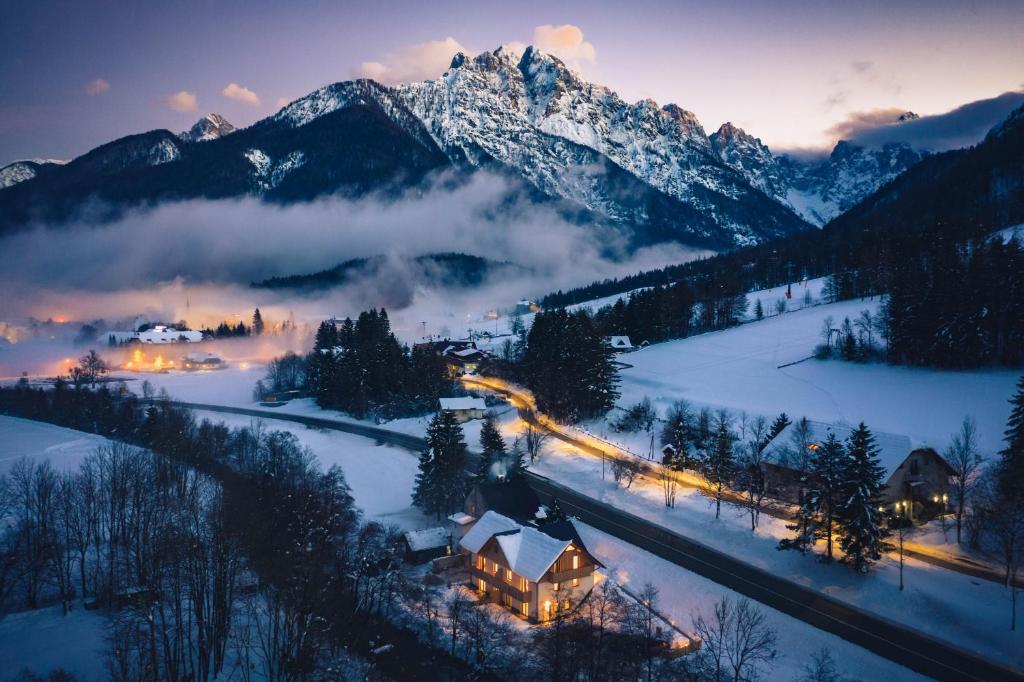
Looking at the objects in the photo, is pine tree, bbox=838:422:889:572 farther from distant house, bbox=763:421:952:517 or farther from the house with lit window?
the house with lit window

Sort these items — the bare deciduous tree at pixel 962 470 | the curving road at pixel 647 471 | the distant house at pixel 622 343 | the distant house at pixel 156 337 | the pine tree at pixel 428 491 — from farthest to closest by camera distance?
1. the distant house at pixel 156 337
2. the distant house at pixel 622 343
3. the pine tree at pixel 428 491
4. the bare deciduous tree at pixel 962 470
5. the curving road at pixel 647 471

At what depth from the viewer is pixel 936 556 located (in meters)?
38.7

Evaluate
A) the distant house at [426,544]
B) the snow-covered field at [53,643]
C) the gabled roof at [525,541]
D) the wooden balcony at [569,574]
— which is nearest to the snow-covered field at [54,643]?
the snow-covered field at [53,643]

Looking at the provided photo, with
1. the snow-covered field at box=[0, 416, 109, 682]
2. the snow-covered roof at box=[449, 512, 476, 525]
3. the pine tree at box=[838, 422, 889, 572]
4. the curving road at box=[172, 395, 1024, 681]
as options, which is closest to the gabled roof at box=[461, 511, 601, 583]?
the snow-covered roof at box=[449, 512, 476, 525]

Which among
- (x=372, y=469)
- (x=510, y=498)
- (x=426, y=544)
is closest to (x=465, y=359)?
(x=372, y=469)

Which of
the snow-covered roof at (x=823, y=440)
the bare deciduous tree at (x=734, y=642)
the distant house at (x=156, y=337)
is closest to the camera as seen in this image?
the bare deciduous tree at (x=734, y=642)

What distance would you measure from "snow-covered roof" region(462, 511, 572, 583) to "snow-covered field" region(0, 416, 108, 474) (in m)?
42.3

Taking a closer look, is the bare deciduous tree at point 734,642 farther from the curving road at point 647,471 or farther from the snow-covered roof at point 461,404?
the snow-covered roof at point 461,404

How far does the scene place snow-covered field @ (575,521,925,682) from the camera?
95.9 feet

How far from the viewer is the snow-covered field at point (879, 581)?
31.3 metres

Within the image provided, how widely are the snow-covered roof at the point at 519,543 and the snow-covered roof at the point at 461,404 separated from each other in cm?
3917

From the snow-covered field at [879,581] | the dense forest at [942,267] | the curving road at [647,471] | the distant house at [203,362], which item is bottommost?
the snow-covered field at [879,581]

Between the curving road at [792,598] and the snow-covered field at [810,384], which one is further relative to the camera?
the snow-covered field at [810,384]

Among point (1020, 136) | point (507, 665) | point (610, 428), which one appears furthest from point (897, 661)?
point (1020, 136)
